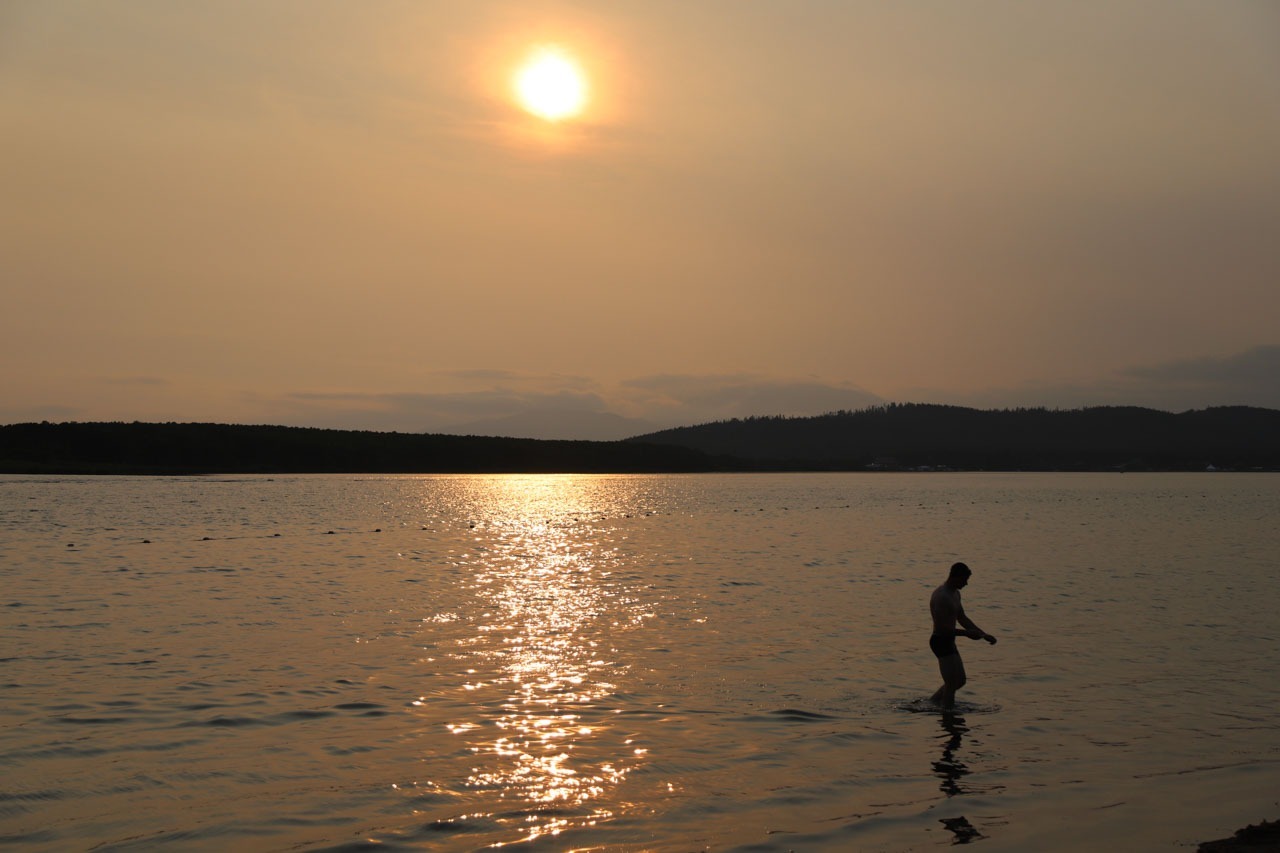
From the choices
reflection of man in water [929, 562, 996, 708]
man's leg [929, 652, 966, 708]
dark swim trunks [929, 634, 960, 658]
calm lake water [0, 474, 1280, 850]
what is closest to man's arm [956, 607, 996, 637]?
reflection of man in water [929, 562, 996, 708]

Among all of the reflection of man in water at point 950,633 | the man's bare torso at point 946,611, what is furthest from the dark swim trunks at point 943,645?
the man's bare torso at point 946,611

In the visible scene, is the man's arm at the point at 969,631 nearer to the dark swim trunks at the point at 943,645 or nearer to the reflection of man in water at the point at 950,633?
the reflection of man in water at the point at 950,633

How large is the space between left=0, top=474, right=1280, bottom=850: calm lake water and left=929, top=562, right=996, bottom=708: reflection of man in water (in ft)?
1.65

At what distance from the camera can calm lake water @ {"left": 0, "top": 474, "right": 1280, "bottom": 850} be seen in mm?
13062

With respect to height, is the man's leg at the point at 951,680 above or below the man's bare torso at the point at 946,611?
below

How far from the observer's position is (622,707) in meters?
18.8

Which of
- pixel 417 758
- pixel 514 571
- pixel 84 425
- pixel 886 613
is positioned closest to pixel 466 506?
pixel 514 571

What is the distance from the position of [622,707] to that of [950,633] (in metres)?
5.68

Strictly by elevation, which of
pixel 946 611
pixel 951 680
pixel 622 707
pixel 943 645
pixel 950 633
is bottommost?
pixel 622 707

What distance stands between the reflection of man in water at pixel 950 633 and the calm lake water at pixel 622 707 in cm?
50

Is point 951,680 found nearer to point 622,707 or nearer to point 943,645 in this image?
point 943,645

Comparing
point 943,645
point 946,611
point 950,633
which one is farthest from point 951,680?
point 946,611

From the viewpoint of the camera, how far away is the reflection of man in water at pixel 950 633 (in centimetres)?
1895

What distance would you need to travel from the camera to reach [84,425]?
189750 mm
